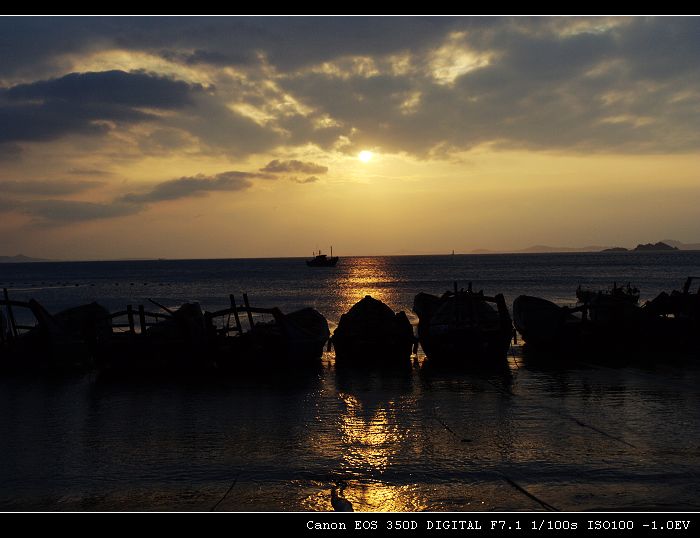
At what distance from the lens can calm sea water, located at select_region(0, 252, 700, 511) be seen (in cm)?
1207

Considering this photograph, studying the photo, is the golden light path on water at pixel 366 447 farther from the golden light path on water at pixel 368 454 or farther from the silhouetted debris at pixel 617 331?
the silhouetted debris at pixel 617 331

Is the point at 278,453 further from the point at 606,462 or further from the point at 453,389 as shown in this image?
the point at 453,389

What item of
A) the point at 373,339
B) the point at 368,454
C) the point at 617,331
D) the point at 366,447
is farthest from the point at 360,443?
the point at 617,331

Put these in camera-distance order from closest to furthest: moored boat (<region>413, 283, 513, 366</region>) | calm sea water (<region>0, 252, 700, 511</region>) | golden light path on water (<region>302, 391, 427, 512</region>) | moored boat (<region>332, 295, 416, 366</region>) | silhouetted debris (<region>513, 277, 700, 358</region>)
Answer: golden light path on water (<region>302, 391, 427, 512</region>), calm sea water (<region>0, 252, 700, 511</region>), moored boat (<region>413, 283, 513, 366</region>), moored boat (<region>332, 295, 416, 366</region>), silhouetted debris (<region>513, 277, 700, 358</region>)

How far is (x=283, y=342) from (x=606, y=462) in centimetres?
1633

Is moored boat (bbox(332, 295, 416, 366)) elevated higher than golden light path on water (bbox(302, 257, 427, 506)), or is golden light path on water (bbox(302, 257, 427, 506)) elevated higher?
moored boat (bbox(332, 295, 416, 366))

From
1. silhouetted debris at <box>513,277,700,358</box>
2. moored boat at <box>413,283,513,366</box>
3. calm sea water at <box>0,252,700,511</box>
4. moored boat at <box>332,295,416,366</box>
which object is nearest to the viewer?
calm sea water at <box>0,252,700,511</box>

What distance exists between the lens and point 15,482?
13.2 metres

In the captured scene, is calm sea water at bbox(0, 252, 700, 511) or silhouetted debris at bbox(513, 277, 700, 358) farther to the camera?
silhouetted debris at bbox(513, 277, 700, 358)

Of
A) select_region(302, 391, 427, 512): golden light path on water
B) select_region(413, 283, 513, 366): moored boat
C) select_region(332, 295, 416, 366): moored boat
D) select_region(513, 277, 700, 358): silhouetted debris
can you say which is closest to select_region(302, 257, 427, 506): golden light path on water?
select_region(302, 391, 427, 512): golden light path on water

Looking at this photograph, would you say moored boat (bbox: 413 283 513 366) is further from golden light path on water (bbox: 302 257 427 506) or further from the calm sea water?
golden light path on water (bbox: 302 257 427 506)

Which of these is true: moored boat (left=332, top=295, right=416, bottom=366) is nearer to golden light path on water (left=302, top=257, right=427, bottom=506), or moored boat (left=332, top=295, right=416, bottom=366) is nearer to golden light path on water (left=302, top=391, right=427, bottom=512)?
golden light path on water (left=302, top=257, right=427, bottom=506)

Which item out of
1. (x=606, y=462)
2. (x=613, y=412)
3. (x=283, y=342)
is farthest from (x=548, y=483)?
(x=283, y=342)
